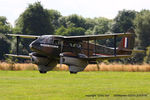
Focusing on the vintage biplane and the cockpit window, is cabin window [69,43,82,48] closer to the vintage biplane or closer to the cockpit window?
the vintage biplane

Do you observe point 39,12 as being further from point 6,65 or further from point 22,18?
point 6,65

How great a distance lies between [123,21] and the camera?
131750mm

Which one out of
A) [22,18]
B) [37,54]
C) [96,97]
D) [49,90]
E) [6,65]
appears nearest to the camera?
[96,97]

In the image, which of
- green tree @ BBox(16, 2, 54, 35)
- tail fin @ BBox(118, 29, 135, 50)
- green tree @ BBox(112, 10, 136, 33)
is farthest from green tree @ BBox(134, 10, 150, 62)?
tail fin @ BBox(118, 29, 135, 50)

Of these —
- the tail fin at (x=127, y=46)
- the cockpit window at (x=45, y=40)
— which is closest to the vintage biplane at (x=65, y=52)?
the cockpit window at (x=45, y=40)

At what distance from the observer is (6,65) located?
4984 cm

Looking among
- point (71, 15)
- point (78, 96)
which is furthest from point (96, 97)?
point (71, 15)

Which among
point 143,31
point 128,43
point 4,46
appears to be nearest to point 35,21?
point 4,46

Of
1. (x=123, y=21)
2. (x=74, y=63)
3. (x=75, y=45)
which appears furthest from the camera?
(x=123, y=21)

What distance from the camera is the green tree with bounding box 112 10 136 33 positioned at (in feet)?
425

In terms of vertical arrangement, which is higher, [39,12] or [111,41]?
[39,12]

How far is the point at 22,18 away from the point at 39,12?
4.60 metres

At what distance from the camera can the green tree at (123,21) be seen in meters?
130

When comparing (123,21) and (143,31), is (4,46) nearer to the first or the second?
(143,31)
